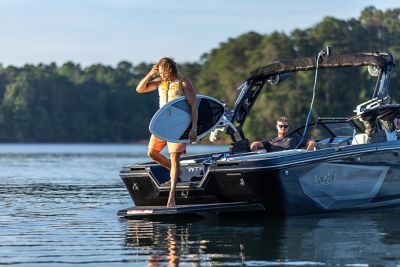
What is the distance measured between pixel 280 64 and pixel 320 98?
62.1 m

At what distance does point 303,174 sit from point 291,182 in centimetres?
19

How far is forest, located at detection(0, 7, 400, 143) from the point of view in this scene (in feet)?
255

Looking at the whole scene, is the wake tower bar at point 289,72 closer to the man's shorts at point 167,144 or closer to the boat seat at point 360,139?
the boat seat at point 360,139

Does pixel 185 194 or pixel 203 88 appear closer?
pixel 185 194

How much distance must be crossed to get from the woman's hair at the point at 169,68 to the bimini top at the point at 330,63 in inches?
112

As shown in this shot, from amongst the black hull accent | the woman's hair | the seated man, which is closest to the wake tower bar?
the seated man

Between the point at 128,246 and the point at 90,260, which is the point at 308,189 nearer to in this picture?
the point at 128,246

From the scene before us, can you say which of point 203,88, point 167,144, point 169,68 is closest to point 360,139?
point 167,144

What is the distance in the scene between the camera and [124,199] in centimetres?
1859

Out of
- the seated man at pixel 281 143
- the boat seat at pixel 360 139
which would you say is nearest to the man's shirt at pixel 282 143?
the seated man at pixel 281 143

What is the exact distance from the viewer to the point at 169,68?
539 inches

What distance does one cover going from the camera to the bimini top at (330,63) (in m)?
15.3

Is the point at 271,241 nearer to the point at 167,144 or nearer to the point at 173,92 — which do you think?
the point at 167,144

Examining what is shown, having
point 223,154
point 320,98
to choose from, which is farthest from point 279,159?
point 320,98
